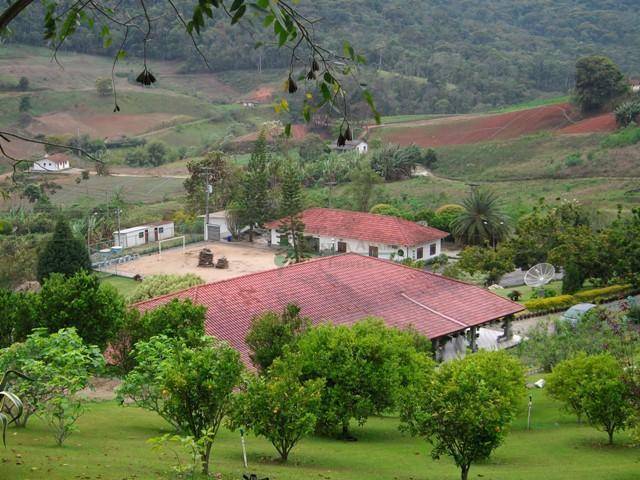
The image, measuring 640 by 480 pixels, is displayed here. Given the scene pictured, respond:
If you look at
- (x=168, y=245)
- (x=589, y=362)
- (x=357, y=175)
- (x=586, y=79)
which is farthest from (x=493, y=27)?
(x=589, y=362)

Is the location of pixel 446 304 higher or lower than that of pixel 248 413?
lower

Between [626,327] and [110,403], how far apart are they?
13.1 m

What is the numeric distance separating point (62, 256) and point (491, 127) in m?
52.7

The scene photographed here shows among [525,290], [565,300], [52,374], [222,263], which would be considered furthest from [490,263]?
[52,374]

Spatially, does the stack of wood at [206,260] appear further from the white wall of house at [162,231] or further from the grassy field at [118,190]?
the grassy field at [118,190]

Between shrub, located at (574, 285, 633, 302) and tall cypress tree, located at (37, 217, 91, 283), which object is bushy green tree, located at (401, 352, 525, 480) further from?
tall cypress tree, located at (37, 217, 91, 283)

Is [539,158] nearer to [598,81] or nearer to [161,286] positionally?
[598,81]

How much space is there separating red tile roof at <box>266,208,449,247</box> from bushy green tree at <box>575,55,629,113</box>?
3298 centimetres

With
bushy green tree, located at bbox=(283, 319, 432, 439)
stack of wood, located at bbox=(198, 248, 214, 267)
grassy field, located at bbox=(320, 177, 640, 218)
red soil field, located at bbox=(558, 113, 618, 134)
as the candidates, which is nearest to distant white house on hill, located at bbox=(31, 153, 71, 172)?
grassy field, located at bbox=(320, 177, 640, 218)

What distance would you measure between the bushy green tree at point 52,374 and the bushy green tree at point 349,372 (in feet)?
13.5

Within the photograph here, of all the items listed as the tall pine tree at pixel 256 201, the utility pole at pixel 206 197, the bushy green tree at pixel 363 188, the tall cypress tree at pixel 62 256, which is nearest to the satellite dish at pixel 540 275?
the tall cypress tree at pixel 62 256

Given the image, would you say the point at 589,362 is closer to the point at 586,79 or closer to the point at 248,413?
the point at 248,413

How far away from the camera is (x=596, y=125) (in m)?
69.8

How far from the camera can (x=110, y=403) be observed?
1856cm
